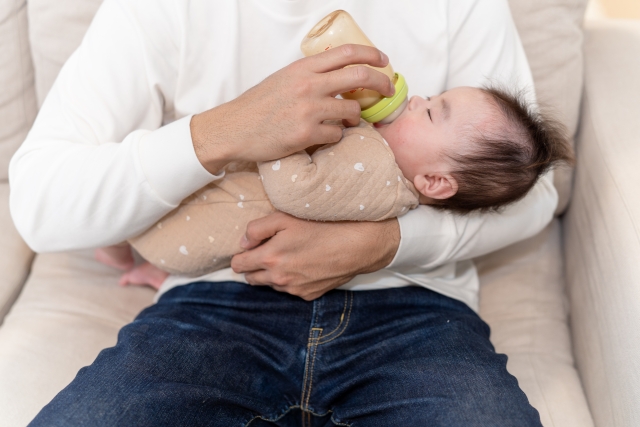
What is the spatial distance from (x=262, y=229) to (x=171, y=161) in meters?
0.21

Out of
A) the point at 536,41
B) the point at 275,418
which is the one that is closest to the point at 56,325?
the point at 275,418

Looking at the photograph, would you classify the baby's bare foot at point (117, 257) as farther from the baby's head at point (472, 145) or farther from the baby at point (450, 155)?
the baby's head at point (472, 145)

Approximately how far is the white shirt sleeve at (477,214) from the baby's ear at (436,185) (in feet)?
0.20

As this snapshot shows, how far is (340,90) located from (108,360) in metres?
0.62

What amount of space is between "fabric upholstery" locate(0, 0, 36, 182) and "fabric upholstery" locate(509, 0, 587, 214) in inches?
49.1

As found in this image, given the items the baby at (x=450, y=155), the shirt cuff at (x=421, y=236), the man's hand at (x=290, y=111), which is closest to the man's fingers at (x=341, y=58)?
the man's hand at (x=290, y=111)

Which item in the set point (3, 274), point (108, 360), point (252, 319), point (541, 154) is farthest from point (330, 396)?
point (3, 274)

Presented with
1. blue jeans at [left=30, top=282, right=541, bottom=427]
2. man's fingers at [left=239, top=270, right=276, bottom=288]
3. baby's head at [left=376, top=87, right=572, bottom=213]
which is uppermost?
baby's head at [left=376, top=87, right=572, bottom=213]

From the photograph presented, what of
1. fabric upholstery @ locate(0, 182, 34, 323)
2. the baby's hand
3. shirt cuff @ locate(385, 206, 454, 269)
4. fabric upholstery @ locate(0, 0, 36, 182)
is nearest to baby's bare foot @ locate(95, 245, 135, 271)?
the baby's hand

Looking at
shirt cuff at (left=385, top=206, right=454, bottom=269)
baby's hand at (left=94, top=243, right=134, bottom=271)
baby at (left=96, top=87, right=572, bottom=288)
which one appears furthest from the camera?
baby's hand at (left=94, top=243, right=134, bottom=271)

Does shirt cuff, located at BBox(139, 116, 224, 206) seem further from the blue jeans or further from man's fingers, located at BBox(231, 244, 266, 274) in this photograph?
the blue jeans

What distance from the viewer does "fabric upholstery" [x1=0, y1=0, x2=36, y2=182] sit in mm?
1422

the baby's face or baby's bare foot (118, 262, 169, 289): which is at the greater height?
the baby's face

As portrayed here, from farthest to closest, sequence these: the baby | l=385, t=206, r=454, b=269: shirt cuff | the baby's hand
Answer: the baby's hand → l=385, t=206, r=454, b=269: shirt cuff → the baby
